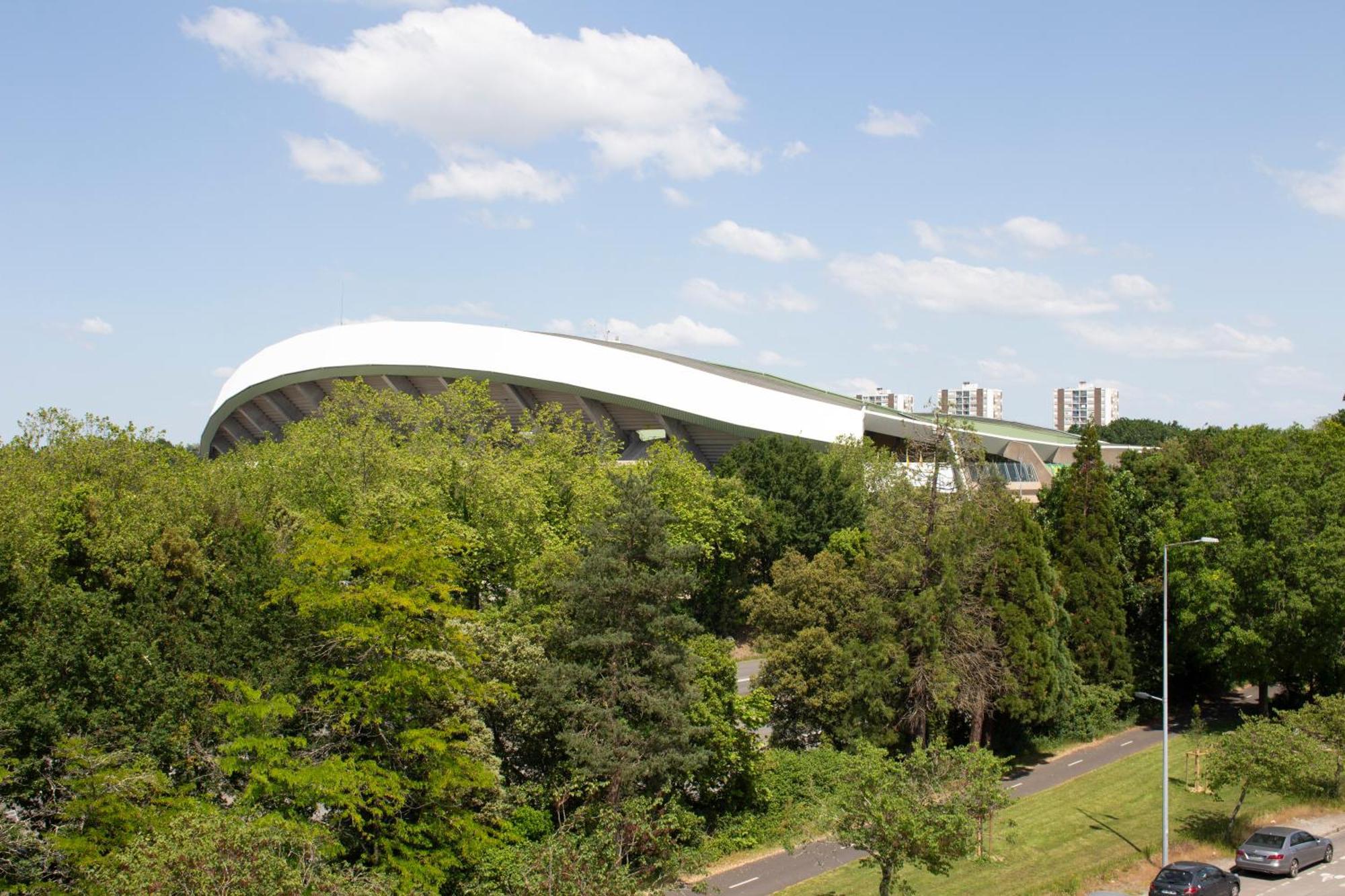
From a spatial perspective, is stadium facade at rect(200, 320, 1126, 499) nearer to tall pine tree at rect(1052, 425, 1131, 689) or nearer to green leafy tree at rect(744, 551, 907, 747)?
tall pine tree at rect(1052, 425, 1131, 689)

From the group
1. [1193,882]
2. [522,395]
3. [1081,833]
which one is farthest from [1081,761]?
[522,395]

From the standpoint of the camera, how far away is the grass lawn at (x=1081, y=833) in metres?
20.3

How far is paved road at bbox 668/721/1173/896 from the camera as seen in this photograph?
20.3 m

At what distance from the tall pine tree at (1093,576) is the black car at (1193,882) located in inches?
492

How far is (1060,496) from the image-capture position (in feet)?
116

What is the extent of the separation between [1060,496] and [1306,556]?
7.83 metres

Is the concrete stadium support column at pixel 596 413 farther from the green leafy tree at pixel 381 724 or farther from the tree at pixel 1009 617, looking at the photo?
the green leafy tree at pixel 381 724

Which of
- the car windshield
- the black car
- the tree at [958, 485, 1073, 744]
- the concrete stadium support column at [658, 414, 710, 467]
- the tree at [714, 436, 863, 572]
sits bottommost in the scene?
the black car

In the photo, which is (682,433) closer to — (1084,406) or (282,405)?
(282,405)

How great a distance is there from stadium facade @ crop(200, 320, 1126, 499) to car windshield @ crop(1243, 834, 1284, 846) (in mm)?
27040

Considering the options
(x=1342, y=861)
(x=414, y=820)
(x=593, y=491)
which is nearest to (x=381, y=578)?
(x=414, y=820)

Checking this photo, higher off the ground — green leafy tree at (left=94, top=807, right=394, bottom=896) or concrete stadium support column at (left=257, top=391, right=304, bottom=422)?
concrete stadium support column at (left=257, top=391, right=304, bottom=422)

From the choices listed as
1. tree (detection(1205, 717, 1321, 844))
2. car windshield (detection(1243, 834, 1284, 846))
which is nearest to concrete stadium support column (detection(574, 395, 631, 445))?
tree (detection(1205, 717, 1321, 844))

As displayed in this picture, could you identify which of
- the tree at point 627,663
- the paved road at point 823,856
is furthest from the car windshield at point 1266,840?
the tree at point 627,663
